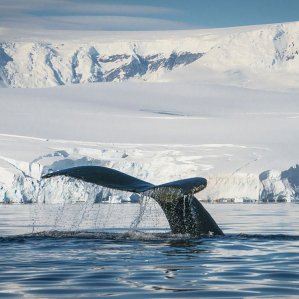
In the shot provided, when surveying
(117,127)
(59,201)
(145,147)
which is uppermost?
(117,127)

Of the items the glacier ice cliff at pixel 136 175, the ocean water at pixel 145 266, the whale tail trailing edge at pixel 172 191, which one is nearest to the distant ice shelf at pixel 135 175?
the glacier ice cliff at pixel 136 175

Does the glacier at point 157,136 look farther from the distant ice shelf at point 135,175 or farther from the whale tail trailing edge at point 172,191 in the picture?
the whale tail trailing edge at point 172,191

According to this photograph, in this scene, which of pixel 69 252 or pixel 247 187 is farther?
pixel 247 187

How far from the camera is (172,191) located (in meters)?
9.47

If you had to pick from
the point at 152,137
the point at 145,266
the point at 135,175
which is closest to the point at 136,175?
the point at 135,175

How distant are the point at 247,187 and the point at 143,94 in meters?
62.9

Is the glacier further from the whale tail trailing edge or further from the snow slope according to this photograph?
the whale tail trailing edge

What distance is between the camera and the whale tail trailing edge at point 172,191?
9312 mm

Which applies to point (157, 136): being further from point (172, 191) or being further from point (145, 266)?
point (145, 266)

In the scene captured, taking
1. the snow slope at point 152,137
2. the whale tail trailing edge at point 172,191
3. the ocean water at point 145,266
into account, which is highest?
the snow slope at point 152,137

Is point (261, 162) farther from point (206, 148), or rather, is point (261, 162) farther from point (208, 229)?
point (208, 229)

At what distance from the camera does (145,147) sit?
5812cm

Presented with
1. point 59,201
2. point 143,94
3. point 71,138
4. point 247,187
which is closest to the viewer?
point 59,201

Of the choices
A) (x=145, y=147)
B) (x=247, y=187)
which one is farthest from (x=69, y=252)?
(x=145, y=147)
